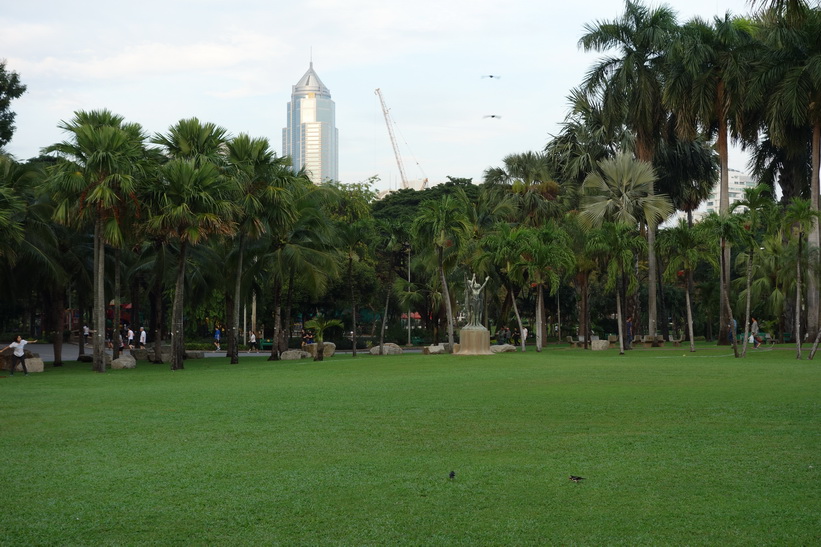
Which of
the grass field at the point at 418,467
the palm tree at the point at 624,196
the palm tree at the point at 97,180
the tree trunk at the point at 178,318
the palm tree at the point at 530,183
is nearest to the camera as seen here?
the grass field at the point at 418,467

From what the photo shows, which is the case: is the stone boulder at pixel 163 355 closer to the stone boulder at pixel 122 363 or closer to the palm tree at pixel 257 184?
the stone boulder at pixel 122 363

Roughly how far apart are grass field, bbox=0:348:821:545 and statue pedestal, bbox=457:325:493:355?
17643 mm

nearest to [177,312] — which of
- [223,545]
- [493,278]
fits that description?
[493,278]

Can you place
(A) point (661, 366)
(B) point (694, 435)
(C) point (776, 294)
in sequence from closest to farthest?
1. (B) point (694, 435)
2. (A) point (661, 366)
3. (C) point (776, 294)

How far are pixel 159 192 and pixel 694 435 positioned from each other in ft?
69.5

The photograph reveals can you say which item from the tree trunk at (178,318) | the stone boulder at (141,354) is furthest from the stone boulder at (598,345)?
the stone boulder at (141,354)

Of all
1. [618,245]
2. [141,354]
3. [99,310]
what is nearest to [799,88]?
[618,245]

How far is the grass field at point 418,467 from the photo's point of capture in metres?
6.69

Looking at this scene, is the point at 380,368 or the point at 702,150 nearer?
the point at 380,368

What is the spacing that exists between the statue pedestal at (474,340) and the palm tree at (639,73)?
1165cm

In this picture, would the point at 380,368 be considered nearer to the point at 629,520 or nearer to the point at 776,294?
the point at 629,520

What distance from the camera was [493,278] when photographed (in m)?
45.7

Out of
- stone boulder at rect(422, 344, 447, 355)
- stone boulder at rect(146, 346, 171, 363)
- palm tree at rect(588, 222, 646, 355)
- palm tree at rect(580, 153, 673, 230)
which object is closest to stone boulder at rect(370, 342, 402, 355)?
stone boulder at rect(422, 344, 447, 355)

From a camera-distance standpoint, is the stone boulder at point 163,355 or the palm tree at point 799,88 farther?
the stone boulder at point 163,355
